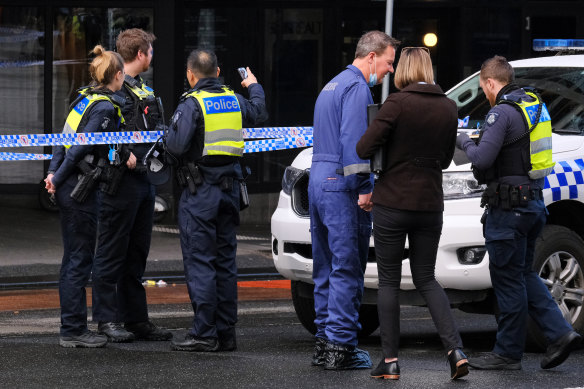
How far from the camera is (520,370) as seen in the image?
310 inches

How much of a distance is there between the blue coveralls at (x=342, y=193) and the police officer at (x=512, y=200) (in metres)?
0.68

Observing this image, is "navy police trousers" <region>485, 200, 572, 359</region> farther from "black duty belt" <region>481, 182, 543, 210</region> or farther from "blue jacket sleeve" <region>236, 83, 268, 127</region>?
"blue jacket sleeve" <region>236, 83, 268, 127</region>

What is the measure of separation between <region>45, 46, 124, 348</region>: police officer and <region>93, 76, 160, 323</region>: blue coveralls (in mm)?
131

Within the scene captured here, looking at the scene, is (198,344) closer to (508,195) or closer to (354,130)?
(354,130)

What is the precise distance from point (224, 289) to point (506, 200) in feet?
6.36

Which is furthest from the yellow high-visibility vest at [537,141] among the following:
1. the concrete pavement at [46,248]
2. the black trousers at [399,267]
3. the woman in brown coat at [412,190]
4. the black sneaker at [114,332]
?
the concrete pavement at [46,248]

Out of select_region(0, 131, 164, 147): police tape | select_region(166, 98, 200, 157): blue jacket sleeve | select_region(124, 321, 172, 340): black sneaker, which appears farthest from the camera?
select_region(124, 321, 172, 340): black sneaker

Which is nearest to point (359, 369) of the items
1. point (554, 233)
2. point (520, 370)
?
point (520, 370)

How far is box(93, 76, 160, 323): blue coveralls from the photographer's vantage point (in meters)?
8.73

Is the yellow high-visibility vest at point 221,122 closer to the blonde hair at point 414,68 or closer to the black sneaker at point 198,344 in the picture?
the black sneaker at point 198,344

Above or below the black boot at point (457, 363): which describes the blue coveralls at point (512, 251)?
above

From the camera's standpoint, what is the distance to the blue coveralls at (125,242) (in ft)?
28.7

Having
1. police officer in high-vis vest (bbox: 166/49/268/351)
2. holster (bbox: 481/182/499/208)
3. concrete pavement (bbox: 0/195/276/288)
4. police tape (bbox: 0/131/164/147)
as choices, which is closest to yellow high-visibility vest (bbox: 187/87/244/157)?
police officer in high-vis vest (bbox: 166/49/268/351)

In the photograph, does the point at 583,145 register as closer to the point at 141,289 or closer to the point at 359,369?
the point at 359,369
